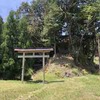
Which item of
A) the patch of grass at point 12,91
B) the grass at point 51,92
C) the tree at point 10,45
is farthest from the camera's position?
the tree at point 10,45

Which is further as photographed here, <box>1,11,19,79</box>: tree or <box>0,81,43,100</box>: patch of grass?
<box>1,11,19,79</box>: tree

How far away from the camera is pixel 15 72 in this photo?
18.8 meters

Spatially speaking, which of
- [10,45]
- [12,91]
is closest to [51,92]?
[12,91]

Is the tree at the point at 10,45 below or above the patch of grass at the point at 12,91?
above

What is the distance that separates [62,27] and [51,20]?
1.90 meters

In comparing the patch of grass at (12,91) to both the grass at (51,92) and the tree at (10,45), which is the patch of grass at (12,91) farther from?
the tree at (10,45)

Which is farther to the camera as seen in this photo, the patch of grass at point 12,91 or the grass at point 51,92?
the grass at point 51,92

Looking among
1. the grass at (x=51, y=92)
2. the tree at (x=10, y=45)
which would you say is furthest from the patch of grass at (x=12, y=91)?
the tree at (x=10, y=45)

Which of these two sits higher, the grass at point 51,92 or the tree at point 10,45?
the tree at point 10,45

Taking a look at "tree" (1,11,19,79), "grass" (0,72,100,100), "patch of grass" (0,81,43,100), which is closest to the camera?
"patch of grass" (0,81,43,100)

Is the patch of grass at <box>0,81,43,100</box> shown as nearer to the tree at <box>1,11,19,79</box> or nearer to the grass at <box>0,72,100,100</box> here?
the grass at <box>0,72,100,100</box>

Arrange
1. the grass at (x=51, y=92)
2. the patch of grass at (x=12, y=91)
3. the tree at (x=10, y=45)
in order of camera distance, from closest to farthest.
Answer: the patch of grass at (x=12, y=91)
the grass at (x=51, y=92)
the tree at (x=10, y=45)

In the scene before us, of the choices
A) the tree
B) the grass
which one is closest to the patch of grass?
the grass

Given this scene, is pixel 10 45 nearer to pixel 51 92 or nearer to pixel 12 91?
pixel 12 91
